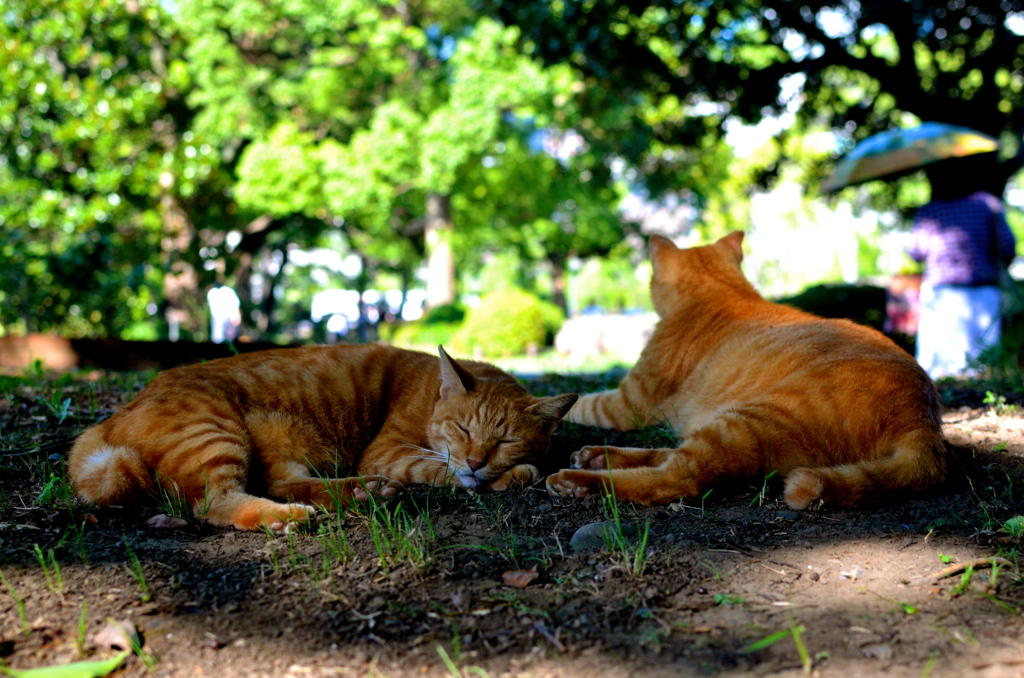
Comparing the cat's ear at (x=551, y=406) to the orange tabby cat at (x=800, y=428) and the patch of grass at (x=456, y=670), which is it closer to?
the orange tabby cat at (x=800, y=428)

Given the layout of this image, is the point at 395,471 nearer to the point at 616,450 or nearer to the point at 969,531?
the point at 616,450

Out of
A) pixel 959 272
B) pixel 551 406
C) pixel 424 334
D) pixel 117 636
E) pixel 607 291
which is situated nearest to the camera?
pixel 117 636

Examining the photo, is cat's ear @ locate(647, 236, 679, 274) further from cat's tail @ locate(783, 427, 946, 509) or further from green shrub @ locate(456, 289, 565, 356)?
green shrub @ locate(456, 289, 565, 356)

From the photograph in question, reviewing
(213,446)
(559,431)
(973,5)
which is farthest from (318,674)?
(973,5)

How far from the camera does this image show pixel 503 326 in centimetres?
1667

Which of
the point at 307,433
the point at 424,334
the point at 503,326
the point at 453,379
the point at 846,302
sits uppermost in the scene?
the point at 453,379

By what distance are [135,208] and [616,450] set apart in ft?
51.6

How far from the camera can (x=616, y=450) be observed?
11.2ft

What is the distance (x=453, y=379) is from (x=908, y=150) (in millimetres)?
6987

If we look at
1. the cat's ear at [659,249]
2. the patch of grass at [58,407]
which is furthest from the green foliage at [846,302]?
the patch of grass at [58,407]

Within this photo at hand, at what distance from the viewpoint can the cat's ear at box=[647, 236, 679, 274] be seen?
5.02 m

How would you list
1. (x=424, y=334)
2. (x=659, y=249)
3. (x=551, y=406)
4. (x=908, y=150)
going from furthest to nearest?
(x=424, y=334) < (x=908, y=150) < (x=659, y=249) < (x=551, y=406)

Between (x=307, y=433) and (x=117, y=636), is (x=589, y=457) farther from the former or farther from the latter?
(x=117, y=636)

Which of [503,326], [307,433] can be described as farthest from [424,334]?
[307,433]
